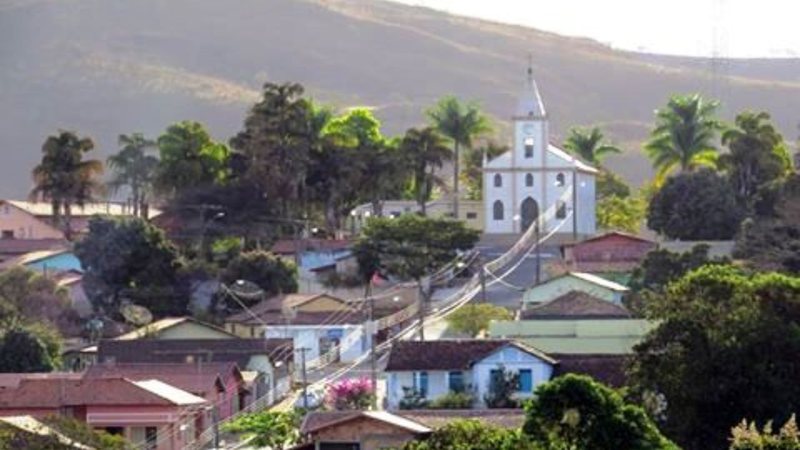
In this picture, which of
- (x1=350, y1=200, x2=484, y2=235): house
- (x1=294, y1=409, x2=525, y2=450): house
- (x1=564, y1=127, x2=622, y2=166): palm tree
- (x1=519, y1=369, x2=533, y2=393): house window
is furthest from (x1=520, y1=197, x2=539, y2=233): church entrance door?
(x1=294, y1=409, x2=525, y2=450): house

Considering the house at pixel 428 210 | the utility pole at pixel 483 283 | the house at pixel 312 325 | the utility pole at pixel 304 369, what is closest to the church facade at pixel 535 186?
the house at pixel 428 210

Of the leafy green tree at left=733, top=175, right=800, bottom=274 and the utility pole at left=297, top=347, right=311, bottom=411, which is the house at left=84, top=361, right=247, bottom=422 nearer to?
the utility pole at left=297, top=347, right=311, bottom=411

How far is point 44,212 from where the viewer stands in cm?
9106

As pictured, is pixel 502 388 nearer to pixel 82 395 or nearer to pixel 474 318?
pixel 82 395

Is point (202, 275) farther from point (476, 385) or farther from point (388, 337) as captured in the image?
point (476, 385)

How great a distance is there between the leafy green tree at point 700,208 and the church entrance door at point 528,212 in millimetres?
10129

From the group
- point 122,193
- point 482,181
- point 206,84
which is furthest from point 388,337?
point 206,84

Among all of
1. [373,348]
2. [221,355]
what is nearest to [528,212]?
[221,355]

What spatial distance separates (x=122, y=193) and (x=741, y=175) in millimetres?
33678

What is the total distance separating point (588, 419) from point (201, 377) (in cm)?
1875

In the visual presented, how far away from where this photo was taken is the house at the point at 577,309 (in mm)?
59812

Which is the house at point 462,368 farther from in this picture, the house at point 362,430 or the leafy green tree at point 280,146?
the leafy green tree at point 280,146

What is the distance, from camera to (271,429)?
49.8 meters

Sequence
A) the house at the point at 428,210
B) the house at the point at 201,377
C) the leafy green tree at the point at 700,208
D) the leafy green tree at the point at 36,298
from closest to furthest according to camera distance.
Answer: the house at the point at 201,377 < the leafy green tree at the point at 36,298 < the leafy green tree at the point at 700,208 < the house at the point at 428,210
